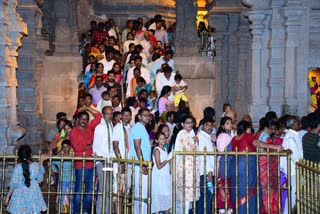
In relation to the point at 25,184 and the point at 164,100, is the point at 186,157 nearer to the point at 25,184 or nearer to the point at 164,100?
the point at 25,184

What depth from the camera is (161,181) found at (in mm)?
13320

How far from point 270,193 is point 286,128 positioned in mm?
1441

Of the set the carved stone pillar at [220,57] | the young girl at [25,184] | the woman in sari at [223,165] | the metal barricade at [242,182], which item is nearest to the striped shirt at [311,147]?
the metal barricade at [242,182]

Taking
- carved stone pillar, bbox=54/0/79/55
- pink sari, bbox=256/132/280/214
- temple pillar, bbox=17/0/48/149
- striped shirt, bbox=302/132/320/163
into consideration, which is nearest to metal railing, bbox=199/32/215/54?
carved stone pillar, bbox=54/0/79/55

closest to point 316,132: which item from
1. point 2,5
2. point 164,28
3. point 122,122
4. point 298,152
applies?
point 298,152

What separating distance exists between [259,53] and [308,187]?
317 inches

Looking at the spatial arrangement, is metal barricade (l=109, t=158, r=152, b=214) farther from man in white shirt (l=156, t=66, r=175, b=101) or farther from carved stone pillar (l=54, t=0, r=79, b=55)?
carved stone pillar (l=54, t=0, r=79, b=55)

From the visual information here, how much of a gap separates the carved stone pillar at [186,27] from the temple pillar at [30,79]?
13.9 ft

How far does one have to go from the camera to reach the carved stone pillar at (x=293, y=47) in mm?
18047

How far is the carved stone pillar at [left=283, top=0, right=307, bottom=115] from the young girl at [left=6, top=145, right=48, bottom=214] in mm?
7333

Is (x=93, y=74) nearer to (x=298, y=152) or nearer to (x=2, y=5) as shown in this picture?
(x=2, y=5)

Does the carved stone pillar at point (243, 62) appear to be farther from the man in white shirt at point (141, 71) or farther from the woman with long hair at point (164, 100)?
the woman with long hair at point (164, 100)

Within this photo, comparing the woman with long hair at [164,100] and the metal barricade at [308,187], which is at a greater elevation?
the woman with long hair at [164,100]

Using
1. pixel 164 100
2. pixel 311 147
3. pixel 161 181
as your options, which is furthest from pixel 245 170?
pixel 164 100
